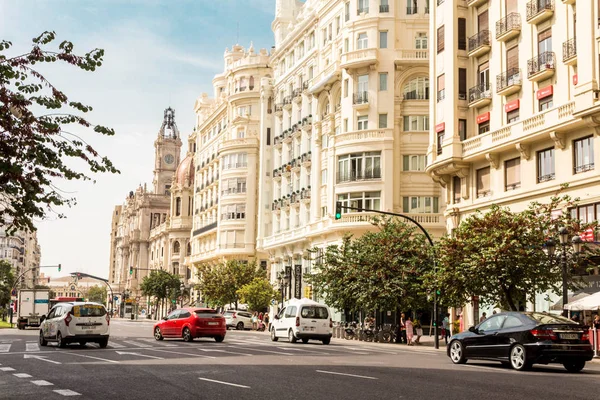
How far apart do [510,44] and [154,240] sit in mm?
107442

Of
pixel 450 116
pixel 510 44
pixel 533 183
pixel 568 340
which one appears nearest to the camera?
pixel 568 340

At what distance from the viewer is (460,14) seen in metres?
43.0

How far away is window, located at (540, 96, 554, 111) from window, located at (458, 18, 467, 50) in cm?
763

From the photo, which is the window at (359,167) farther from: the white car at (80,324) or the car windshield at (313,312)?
the white car at (80,324)

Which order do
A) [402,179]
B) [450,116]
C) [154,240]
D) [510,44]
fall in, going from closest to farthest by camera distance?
1. [510,44]
2. [450,116]
3. [402,179]
4. [154,240]

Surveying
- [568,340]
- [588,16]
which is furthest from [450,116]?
[568,340]

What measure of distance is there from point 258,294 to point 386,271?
2619 centimetres

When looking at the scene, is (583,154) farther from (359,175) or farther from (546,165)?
(359,175)

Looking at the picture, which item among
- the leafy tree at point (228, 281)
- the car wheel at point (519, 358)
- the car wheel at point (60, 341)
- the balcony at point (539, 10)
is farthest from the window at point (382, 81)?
the car wheel at point (519, 358)

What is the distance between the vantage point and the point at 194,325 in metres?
32.1

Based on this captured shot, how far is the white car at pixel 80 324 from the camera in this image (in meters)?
27.2

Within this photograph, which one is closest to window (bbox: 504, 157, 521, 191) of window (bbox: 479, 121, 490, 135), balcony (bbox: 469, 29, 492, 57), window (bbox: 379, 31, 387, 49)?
window (bbox: 479, 121, 490, 135)

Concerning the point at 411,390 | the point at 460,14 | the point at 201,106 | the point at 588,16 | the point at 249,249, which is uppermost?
the point at 201,106

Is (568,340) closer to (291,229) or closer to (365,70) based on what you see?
(365,70)
